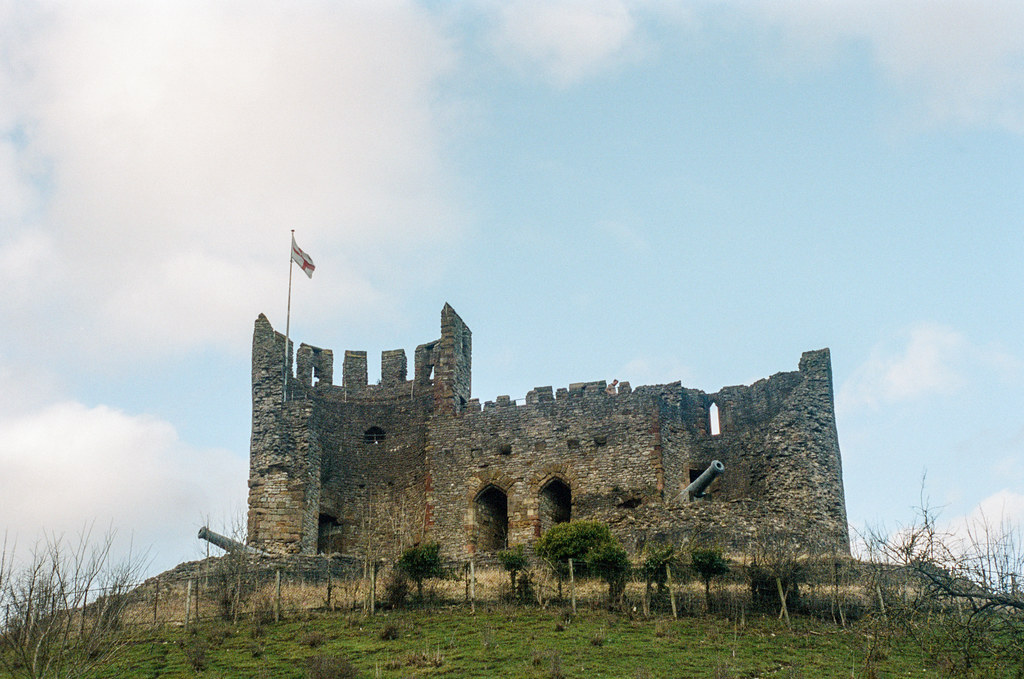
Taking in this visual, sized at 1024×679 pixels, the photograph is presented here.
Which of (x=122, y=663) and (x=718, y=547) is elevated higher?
(x=718, y=547)

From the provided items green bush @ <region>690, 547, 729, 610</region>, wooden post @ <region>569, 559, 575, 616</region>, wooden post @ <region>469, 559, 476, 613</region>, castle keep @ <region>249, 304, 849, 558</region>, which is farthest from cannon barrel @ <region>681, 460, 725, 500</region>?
wooden post @ <region>469, 559, 476, 613</region>

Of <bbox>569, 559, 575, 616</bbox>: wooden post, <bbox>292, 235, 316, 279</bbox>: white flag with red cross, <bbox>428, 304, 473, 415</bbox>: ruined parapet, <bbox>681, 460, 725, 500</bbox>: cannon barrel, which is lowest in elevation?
<bbox>569, 559, 575, 616</bbox>: wooden post

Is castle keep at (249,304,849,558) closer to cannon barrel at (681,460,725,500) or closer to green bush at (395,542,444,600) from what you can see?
cannon barrel at (681,460,725,500)

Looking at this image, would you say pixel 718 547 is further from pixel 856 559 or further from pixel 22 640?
pixel 22 640

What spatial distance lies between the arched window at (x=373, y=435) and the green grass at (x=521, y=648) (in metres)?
12.3

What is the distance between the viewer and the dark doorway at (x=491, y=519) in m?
40.2

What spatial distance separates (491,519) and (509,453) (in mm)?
2407

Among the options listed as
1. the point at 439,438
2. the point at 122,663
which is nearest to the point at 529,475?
the point at 439,438

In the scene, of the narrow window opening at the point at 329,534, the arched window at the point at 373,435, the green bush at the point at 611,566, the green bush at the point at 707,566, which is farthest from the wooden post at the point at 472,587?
the arched window at the point at 373,435

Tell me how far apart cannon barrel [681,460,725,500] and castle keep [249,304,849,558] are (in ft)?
2.14

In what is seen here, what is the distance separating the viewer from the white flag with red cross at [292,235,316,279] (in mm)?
43812

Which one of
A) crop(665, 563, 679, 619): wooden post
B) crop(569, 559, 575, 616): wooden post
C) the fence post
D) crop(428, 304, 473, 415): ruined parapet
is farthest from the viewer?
crop(428, 304, 473, 415): ruined parapet

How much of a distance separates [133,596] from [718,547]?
53.3 ft

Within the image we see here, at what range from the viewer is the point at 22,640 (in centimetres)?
2355
